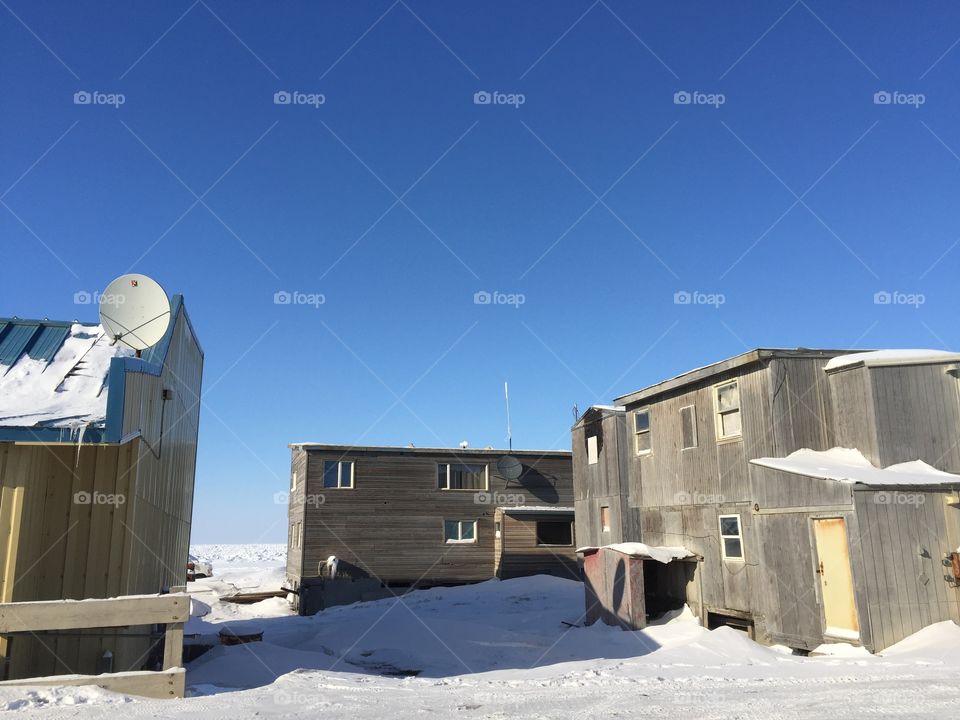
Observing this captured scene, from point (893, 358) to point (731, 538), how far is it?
541cm

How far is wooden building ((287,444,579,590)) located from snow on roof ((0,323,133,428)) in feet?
70.0

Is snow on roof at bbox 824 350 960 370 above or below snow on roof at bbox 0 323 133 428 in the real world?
above

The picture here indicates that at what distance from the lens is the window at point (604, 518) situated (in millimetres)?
25062

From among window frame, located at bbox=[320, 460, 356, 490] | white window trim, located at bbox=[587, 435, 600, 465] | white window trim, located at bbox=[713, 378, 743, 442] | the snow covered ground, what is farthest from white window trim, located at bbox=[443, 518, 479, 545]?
white window trim, located at bbox=[713, 378, 743, 442]

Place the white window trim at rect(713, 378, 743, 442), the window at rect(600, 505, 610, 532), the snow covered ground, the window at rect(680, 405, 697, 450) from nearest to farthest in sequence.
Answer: the snow covered ground, the white window trim at rect(713, 378, 743, 442), the window at rect(680, 405, 697, 450), the window at rect(600, 505, 610, 532)

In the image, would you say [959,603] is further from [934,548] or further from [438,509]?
[438,509]

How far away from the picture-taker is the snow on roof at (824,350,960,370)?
627 inches

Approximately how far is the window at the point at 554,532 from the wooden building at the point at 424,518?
0.05m

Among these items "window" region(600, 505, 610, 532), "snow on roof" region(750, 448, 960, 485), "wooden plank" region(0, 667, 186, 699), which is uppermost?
"snow on roof" region(750, 448, 960, 485)

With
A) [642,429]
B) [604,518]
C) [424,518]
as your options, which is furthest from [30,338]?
[424,518]

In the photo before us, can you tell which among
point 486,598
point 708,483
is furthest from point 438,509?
point 708,483

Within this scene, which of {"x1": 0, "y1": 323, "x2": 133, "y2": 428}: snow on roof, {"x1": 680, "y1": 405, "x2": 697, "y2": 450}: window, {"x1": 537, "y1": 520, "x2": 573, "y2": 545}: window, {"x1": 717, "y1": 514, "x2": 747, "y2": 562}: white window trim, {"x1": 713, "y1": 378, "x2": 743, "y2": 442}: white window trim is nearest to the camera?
{"x1": 0, "y1": 323, "x2": 133, "y2": 428}: snow on roof

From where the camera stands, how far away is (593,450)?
26.3 meters

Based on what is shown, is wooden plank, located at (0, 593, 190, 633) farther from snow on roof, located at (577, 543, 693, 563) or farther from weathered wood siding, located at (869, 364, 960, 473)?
weathered wood siding, located at (869, 364, 960, 473)
